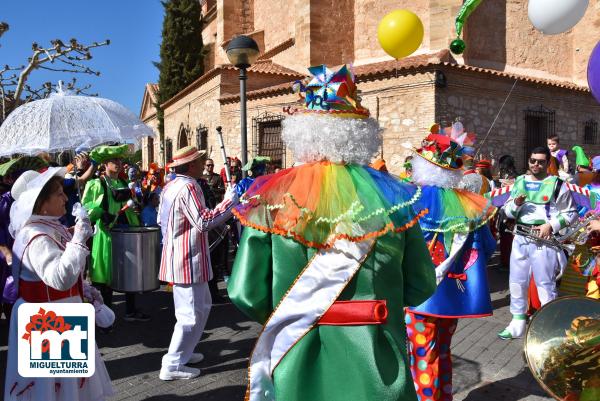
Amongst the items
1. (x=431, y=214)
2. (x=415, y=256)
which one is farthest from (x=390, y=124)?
(x=415, y=256)

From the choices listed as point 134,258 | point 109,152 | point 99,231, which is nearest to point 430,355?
point 134,258

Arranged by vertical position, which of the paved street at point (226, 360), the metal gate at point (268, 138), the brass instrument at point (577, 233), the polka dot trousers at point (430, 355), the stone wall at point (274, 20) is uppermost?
the stone wall at point (274, 20)

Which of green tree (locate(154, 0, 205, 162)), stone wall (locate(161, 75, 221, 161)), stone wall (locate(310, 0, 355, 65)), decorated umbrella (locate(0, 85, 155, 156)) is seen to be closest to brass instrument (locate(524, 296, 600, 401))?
decorated umbrella (locate(0, 85, 155, 156))

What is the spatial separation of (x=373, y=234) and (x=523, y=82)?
554 inches

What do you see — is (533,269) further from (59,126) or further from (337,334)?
(59,126)

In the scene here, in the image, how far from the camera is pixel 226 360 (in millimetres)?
4648

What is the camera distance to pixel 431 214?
11.2ft

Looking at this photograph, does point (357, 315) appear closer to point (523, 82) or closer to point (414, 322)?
point (414, 322)

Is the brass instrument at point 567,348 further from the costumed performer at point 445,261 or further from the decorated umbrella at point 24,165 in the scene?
the decorated umbrella at point 24,165

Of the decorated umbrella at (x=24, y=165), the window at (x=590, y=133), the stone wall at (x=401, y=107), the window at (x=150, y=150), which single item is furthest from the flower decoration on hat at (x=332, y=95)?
the window at (x=150, y=150)

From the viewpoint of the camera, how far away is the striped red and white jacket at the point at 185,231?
399 centimetres

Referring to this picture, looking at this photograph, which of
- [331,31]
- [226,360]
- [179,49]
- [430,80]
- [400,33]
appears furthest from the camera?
[179,49]

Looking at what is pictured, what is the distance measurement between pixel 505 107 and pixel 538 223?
9808mm

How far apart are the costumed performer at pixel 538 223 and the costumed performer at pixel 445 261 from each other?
6.04 feet
